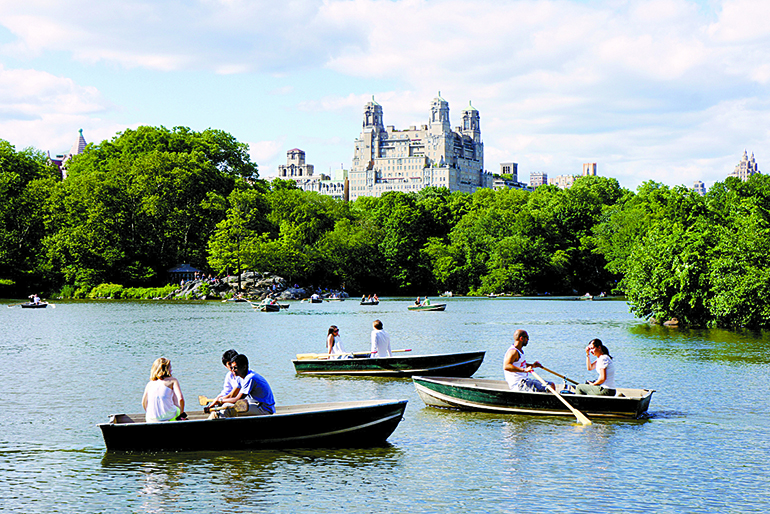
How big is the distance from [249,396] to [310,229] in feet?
299

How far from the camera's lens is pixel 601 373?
17188 mm

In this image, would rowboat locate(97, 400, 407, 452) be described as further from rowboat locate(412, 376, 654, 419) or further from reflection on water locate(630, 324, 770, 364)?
reflection on water locate(630, 324, 770, 364)

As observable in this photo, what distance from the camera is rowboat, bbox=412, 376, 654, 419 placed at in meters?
17.1

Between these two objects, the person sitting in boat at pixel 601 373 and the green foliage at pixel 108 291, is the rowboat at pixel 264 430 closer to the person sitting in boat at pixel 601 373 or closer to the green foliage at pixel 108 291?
the person sitting in boat at pixel 601 373

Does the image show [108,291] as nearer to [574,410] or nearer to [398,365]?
[398,365]

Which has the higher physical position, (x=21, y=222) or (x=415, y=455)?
(x=21, y=222)

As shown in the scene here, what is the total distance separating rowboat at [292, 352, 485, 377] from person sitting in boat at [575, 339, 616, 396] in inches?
239

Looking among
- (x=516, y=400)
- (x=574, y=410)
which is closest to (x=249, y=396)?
(x=516, y=400)

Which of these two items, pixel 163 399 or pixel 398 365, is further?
pixel 398 365

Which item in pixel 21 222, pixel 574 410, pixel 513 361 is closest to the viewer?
pixel 574 410

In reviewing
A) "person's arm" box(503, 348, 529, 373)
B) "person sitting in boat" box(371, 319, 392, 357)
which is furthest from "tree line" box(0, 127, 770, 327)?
"person's arm" box(503, 348, 529, 373)

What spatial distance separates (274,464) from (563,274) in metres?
97.5

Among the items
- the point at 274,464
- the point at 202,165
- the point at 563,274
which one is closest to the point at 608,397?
the point at 274,464

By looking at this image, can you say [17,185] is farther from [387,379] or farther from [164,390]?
[164,390]
